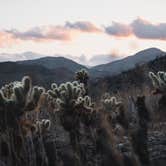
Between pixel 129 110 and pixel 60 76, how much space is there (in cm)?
7891

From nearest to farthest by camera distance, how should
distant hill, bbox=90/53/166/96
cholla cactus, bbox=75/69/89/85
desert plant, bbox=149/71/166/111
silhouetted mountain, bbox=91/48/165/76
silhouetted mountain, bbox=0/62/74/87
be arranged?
desert plant, bbox=149/71/166/111, cholla cactus, bbox=75/69/89/85, distant hill, bbox=90/53/166/96, silhouetted mountain, bbox=0/62/74/87, silhouetted mountain, bbox=91/48/165/76

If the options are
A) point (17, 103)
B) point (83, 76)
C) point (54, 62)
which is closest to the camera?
point (17, 103)

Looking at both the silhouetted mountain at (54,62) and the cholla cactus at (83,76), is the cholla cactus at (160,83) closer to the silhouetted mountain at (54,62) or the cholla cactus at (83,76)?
the cholla cactus at (83,76)

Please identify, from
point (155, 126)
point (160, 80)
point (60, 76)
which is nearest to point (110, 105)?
point (155, 126)

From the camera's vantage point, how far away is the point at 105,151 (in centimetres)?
1291

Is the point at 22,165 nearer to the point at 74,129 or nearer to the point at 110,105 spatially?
the point at 74,129

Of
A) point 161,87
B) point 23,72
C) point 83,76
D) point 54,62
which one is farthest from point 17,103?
point 54,62

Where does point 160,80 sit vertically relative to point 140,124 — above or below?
above

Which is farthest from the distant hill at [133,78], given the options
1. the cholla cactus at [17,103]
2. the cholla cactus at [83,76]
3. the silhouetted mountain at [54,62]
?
the silhouetted mountain at [54,62]

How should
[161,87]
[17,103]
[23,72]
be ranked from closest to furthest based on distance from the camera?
1. [17,103]
2. [161,87]
3. [23,72]

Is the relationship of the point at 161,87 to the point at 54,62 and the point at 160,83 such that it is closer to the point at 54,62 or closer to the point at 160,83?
the point at 160,83

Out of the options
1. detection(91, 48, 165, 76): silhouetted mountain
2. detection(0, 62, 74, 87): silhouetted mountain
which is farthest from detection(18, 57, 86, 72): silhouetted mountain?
detection(0, 62, 74, 87): silhouetted mountain

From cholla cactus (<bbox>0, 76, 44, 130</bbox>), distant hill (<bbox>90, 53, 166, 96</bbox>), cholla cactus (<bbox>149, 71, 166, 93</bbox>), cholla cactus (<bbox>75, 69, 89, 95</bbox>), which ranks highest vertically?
distant hill (<bbox>90, 53, 166, 96</bbox>)

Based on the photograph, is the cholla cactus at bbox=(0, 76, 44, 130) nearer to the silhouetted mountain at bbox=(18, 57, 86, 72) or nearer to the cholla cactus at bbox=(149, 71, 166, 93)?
the cholla cactus at bbox=(149, 71, 166, 93)
